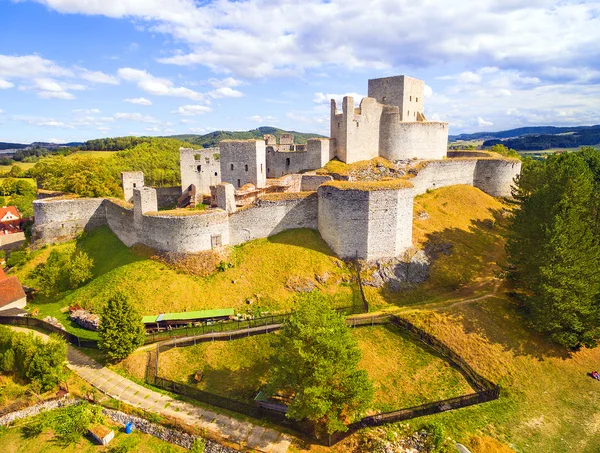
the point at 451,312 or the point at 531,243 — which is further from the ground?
the point at 531,243

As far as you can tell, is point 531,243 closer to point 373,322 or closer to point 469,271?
point 469,271

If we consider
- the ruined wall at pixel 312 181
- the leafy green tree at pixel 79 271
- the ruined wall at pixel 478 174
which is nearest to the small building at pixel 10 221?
the leafy green tree at pixel 79 271

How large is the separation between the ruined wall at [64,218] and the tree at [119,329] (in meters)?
19.6

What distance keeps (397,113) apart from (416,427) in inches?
1337

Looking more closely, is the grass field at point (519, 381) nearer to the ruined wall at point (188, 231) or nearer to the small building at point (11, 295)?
the ruined wall at point (188, 231)

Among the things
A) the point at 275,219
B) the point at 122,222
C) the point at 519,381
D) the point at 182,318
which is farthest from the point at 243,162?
the point at 519,381

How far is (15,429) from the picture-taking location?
2181 cm

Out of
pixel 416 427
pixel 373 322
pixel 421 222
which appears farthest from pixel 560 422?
pixel 421 222

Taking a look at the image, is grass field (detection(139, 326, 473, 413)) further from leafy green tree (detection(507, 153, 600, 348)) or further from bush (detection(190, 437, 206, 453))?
leafy green tree (detection(507, 153, 600, 348))

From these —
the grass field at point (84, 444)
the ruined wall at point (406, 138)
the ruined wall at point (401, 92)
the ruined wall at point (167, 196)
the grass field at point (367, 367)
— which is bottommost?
the grass field at point (84, 444)

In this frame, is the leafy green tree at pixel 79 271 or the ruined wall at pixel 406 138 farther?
the ruined wall at pixel 406 138

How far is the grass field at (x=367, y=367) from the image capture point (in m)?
22.8

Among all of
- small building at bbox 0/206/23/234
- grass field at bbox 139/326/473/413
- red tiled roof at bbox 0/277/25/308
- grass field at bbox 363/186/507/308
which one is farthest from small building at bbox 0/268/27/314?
grass field at bbox 363/186/507/308

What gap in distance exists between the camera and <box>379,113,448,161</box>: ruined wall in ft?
147
